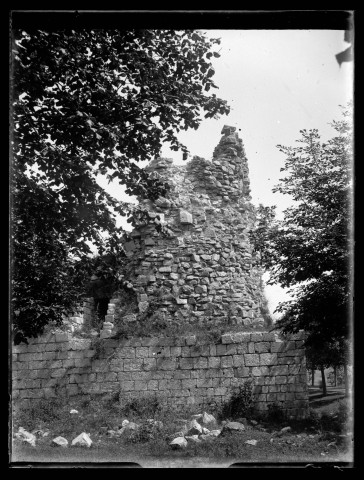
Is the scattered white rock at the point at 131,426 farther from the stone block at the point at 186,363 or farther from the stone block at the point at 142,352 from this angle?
the stone block at the point at 186,363

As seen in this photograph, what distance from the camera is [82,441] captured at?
9.03 m

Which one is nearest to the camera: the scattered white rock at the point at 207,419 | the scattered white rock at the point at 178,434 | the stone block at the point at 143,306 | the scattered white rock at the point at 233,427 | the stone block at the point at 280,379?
the scattered white rock at the point at 178,434

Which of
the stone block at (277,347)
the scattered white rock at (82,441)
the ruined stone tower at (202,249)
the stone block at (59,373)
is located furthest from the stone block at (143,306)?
the scattered white rock at (82,441)

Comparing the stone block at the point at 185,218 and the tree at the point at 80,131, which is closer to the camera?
the tree at the point at 80,131

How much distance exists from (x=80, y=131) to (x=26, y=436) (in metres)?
6.63

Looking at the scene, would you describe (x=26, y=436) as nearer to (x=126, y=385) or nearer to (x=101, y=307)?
(x=126, y=385)

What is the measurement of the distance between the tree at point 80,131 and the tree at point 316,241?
9.08ft

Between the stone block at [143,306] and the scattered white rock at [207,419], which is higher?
the stone block at [143,306]

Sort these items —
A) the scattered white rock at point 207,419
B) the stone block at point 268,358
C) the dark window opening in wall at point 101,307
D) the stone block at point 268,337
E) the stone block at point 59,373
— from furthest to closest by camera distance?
1. the dark window opening in wall at point 101,307
2. the stone block at point 59,373
3. the stone block at point 268,337
4. the stone block at point 268,358
5. the scattered white rock at point 207,419

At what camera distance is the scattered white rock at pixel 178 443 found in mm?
8328
